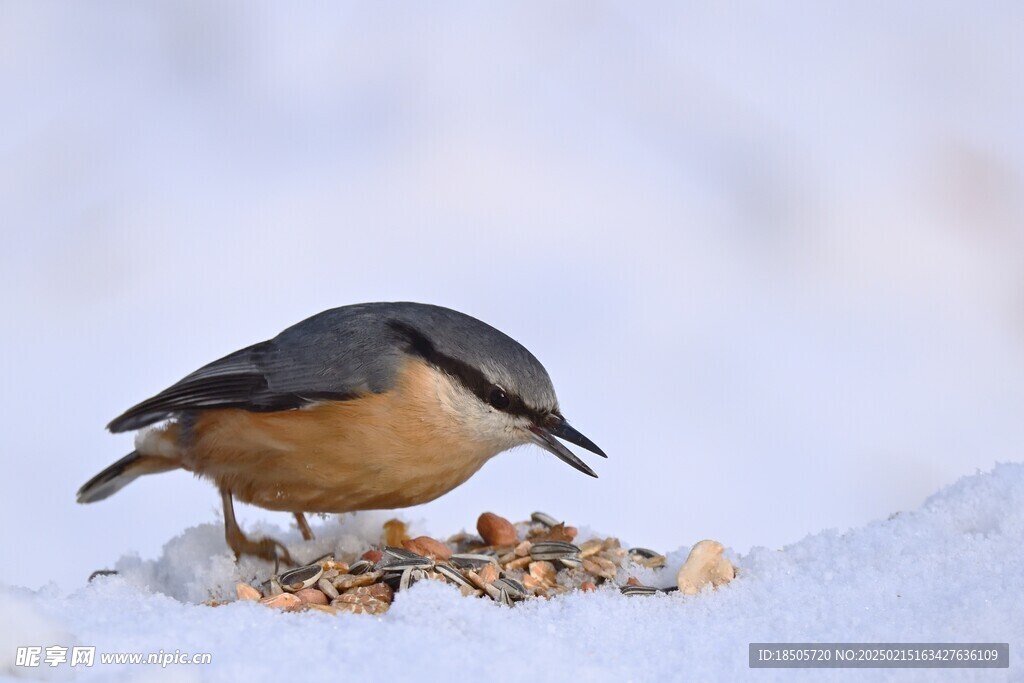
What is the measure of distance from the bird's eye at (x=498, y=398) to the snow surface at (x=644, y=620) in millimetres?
438

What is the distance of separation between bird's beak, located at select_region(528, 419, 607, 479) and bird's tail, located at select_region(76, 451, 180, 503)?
93 centimetres

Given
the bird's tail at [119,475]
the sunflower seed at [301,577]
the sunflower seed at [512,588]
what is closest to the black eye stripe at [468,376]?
the sunflower seed at [512,588]

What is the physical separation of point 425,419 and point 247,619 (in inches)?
25.7

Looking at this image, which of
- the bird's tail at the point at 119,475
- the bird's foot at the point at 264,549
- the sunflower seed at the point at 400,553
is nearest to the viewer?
the sunflower seed at the point at 400,553

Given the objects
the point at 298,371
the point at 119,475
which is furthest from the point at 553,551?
the point at 119,475

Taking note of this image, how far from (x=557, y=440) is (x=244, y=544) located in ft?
2.41

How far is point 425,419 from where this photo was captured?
2.18m

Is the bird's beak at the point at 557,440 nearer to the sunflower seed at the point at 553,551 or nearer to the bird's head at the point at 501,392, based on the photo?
the bird's head at the point at 501,392

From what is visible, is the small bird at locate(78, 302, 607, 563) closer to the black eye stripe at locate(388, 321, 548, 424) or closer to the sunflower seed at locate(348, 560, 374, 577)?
the black eye stripe at locate(388, 321, 548, 424)

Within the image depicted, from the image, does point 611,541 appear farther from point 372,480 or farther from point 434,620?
point 434,620

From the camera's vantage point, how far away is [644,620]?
1.77 m

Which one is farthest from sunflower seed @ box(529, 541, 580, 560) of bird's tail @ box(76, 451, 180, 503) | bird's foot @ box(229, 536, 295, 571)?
bird's tail @ box(76, 451, 180, 503)

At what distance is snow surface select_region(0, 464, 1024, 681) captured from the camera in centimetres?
148

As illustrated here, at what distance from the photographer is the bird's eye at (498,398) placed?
218 centimetres
